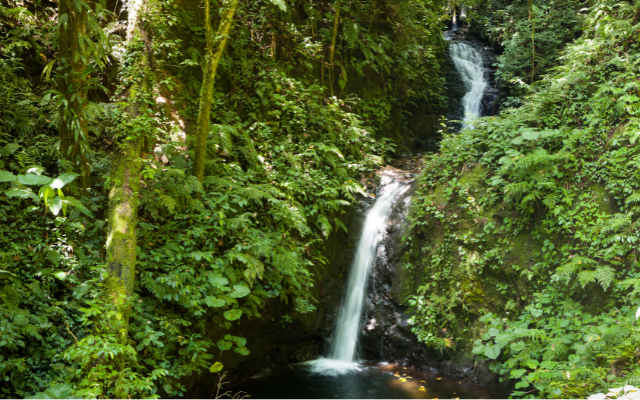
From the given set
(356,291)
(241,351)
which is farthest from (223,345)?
Answer: (356,291)

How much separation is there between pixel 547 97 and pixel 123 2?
7337 millimetres

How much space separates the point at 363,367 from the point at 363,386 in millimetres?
759

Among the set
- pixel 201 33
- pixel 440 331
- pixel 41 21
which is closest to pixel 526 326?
pixel 440 331

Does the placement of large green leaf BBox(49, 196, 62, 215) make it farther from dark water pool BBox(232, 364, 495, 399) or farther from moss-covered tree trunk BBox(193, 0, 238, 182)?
dark water pool BBox(232, 364, 495, 399)

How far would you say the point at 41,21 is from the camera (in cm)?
566

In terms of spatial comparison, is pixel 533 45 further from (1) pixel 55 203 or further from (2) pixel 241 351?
(1) pixel 55 203

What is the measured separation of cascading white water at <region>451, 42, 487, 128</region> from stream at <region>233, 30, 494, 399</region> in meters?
4.96

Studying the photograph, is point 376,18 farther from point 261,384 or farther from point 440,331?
point 261,384

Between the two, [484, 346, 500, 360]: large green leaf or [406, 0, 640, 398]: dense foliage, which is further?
[484, 346, 500, 360]: large green leaf

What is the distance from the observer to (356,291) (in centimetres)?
754

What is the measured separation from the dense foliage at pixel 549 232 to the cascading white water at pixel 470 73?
187 inches

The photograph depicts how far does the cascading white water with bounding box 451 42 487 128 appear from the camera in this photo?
12.6m

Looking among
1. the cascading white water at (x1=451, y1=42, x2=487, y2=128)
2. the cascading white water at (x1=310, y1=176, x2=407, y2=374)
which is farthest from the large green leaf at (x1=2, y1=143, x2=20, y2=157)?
the cascading white water at (x1=451, y1=42, x2=487, y2=128)

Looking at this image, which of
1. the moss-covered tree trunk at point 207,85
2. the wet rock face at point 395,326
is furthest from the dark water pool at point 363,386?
the moss-covered tree trunk at point 207,85
